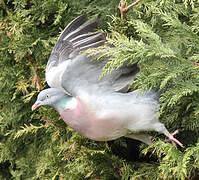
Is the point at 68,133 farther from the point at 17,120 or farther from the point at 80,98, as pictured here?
the point at 80,98

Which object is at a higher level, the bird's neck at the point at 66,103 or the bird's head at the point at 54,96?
the bird's head at the point at 54,96

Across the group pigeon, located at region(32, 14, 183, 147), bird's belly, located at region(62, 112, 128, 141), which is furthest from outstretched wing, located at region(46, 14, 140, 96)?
bird's belly, located at region(62, 112, 128, 141)

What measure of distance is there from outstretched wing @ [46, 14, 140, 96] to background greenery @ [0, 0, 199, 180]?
69 millimetres

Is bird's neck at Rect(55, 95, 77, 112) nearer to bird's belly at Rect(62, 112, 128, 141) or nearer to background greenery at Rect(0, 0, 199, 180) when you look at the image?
bird's belly at Rect(62, 112, 128, 141)

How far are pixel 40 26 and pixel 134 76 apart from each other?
90 cm

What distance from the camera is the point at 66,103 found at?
4.85ft

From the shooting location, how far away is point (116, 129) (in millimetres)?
1421

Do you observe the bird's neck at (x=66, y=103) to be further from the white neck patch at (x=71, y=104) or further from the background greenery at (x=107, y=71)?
the background greenery at (x=107, y=71)

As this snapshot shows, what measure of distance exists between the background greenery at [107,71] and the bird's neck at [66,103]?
240 millimetres

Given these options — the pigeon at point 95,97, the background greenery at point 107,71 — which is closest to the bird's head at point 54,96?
the pigeon at point 95,97

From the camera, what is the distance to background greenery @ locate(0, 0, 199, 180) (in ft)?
4.20

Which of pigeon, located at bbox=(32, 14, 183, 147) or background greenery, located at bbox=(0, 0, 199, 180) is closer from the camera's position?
background greenery, located at bbox=(0, 0, 199, 180)

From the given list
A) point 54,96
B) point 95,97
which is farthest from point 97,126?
point 54,96

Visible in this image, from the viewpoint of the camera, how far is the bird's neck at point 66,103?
4.81 ft
